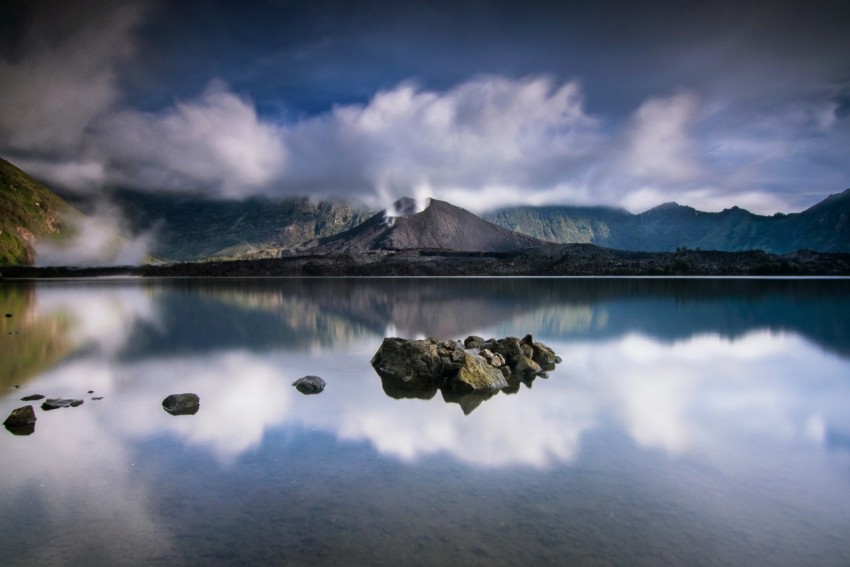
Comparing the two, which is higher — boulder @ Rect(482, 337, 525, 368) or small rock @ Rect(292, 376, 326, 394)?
boulder @ Rect(482, 337, 525, 368)

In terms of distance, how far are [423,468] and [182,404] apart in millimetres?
8760

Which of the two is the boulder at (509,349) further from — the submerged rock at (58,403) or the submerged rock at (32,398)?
the submerged rock at (32,398)

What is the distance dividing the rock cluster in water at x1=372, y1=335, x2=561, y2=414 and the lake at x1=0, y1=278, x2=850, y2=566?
2.90 feet

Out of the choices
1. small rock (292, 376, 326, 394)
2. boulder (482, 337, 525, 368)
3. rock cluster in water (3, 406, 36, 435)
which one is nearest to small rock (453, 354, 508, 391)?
boulder (482, 337, 525, 368)

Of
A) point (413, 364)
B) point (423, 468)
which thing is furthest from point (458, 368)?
point (423, 468)

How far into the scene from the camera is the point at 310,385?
1814 centimetres

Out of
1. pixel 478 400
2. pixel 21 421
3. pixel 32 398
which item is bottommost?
pixel 478 400

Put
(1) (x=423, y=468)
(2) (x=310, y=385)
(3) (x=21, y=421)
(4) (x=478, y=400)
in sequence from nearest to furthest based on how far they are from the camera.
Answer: (1) (x=423, y=468)
(3) (x=21, y=421)
(4) (x=478, y=400)
(2) (x=310, y=385)

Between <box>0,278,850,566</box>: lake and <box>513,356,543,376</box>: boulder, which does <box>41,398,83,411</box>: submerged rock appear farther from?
<box>513,356,543,376</box>: boulder

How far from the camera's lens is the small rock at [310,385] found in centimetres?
1789

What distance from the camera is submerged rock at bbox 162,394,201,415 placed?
15.0 meters

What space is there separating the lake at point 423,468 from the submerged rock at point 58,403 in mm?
307

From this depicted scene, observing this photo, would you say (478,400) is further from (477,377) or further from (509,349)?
(509,349)

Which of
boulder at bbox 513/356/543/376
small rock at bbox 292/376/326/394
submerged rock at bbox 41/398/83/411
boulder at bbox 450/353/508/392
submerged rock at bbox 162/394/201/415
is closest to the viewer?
submerged rock at bbox 162/394/201/415
